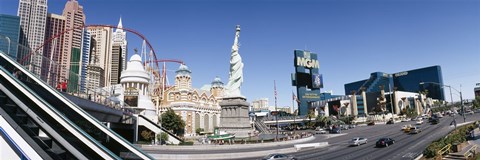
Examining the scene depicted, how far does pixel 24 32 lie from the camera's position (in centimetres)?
16538

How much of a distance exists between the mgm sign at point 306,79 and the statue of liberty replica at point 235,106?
270 feet

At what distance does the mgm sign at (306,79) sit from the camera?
463 feet

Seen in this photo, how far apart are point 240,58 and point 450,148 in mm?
43671

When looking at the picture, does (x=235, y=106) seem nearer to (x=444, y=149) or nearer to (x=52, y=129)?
(x=444, y=149)

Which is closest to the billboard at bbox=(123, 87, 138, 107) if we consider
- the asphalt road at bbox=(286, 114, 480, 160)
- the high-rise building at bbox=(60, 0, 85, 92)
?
the asphalt road at bbox=(286, 114, 480, 160)

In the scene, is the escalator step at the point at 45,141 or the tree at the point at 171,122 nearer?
the escalator step at the point at 45,141

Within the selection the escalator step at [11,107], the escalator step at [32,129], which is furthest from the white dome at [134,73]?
the escalator step at [32,129]

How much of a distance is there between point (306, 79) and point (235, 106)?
9227 cm

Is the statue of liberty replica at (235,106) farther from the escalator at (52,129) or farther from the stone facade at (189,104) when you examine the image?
the escalator at (52,129)

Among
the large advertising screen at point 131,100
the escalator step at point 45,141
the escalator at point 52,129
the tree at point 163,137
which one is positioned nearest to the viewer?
the escalator at point 52,129

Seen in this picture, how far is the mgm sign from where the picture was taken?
14112 cm

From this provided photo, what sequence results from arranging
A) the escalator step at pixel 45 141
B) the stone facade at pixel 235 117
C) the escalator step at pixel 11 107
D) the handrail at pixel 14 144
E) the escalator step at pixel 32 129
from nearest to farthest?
the handrail at pixel 14 144, the escalator step at pixel 45 141, the escalator step at pixel 32 129, the escalator step at pixel 11 107, the stone facade at pixel 235 117

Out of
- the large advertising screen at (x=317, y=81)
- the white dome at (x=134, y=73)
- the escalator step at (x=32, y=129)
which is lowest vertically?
the escalator step at (x=32, y=129)

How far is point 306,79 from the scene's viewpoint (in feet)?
470
